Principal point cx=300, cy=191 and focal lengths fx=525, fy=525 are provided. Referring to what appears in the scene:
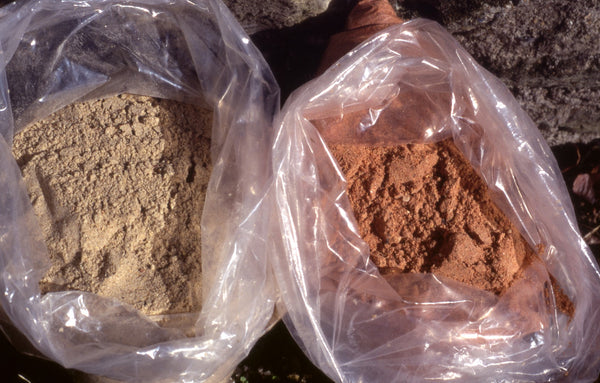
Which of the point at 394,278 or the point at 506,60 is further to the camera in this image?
the point at 506,60

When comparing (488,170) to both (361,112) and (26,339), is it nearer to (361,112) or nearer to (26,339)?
(361,112)

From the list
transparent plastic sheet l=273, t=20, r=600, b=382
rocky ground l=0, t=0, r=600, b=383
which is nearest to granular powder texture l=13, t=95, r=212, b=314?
transparent plastic sheet l=273, t=20, r=600, b=382

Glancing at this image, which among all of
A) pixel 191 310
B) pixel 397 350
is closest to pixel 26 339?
pixel 191 310

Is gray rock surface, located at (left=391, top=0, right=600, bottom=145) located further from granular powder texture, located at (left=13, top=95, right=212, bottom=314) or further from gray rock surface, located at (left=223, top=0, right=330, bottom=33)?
granular powder texture, located at (left=13, top=95, right=212, bottom=314)

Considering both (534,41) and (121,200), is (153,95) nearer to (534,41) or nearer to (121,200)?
(121,200)

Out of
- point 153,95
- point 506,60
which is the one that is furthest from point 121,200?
point 506,60

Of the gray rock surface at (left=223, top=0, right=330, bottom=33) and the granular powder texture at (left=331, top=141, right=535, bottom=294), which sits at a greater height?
the gray rock surface at (left=223, top=0, right=330, bottom=33)
